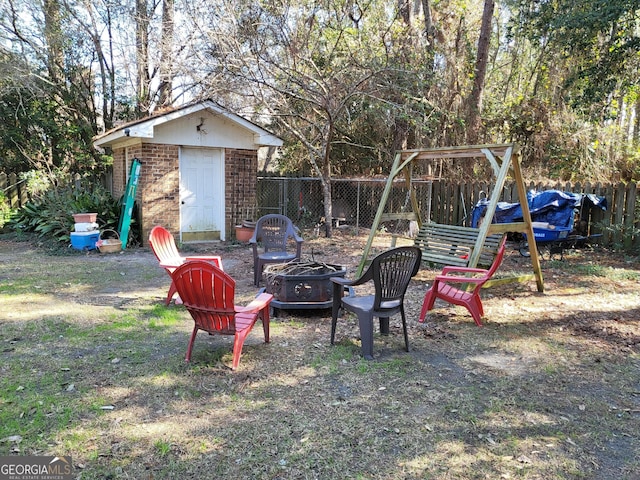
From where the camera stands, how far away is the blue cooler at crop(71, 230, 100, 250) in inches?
386

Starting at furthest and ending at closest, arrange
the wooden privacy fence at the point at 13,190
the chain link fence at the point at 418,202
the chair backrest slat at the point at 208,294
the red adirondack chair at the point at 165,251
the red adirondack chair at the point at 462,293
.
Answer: the wooden privacy fence at the point at 13,190, the chain link fence at the point at 418,202, the red adirondack chair at the point at 165,251, the red adirondack chair at the point at 462,293, the chair backrest slat at the point at 208,294

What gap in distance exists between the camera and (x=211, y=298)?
375cm

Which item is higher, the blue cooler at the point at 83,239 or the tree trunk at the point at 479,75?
the tree trunk at the point at 479,75

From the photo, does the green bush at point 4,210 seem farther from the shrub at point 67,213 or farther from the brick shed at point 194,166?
the brick shed at point 194,166

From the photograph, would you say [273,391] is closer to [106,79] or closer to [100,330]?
[100,330]

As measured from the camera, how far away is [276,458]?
106 inches

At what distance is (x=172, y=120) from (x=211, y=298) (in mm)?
7625

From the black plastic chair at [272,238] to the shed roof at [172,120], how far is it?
3.74 meters

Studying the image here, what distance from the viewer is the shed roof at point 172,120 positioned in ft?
31.3

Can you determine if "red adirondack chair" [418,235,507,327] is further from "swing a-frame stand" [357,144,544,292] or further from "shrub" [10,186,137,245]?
"shrub" [10,186,137,245]

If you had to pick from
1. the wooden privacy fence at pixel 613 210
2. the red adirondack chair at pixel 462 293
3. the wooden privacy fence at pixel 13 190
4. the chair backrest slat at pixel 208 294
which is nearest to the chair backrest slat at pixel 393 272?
the red adirondack chair at pixel 462 293

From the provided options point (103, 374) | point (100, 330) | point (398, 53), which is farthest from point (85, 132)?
point (103, 374)
